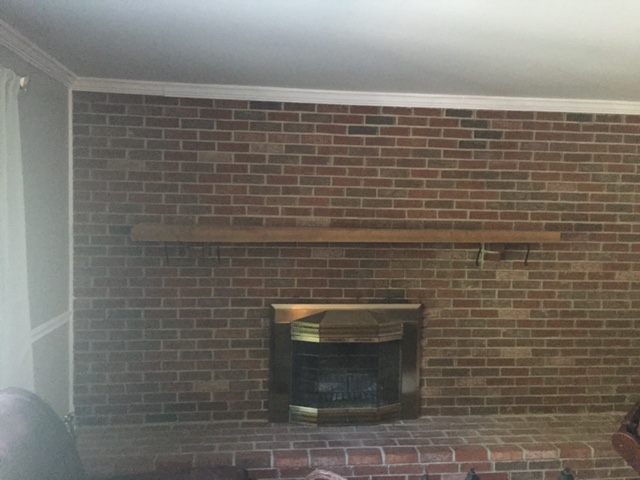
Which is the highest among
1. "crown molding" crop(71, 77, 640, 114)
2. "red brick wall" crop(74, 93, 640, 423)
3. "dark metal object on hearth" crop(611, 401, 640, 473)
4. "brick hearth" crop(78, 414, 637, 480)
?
"crown molding" crop(71, 77, 640, 114)

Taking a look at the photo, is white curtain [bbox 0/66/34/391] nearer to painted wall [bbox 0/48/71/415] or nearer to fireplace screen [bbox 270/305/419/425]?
painted wall [bbox 0/48/71/415]

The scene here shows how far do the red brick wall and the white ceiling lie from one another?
26cm

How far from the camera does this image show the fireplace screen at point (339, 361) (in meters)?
2.90

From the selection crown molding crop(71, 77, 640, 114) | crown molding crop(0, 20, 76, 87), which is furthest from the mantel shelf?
crown molding crop(0, 20, 76, 87)

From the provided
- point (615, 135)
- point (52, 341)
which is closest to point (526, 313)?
point (615, 135)

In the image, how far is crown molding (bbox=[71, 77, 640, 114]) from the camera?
9.17ft

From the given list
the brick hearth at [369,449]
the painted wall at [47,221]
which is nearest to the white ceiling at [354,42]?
the painted wall at [47,221]

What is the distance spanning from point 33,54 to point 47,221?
79cm

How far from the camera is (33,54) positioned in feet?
7.44

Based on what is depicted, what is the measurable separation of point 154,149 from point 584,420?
306cm

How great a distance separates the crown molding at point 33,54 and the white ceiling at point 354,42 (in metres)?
0.04

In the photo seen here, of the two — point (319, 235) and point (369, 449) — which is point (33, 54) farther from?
point (369, 449)

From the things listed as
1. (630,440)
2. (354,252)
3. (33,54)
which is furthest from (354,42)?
(630,440)

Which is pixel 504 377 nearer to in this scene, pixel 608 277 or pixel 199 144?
pixel 608 277
